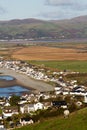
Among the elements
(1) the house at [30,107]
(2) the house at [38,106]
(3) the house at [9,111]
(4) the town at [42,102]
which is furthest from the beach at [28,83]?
(3) the house at [9,111]

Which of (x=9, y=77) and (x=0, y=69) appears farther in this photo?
(x=0, y=69)

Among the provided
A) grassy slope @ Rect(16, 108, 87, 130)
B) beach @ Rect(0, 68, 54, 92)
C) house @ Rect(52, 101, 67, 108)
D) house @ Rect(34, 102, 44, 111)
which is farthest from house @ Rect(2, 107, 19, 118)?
beach @ Rect(0, 68, 54, 92)

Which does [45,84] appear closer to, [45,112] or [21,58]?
[45,112]

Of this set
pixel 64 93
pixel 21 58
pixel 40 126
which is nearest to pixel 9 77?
pixel 64 93

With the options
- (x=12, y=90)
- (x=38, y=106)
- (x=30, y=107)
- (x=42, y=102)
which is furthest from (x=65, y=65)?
(x=30, y=107)

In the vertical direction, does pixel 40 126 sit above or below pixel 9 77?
above

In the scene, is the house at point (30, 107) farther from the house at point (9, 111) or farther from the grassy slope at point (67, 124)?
the grassy slope at point (67, 124)

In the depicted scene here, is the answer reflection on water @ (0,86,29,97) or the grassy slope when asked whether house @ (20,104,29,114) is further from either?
reflection on water @ (0,86,29,97)

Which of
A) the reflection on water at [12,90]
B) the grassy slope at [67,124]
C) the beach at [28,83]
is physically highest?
the grassy slope at [67,124]
